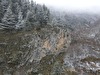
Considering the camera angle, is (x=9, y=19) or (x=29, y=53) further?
(x=9, y=19)

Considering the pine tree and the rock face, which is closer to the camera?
the rock face

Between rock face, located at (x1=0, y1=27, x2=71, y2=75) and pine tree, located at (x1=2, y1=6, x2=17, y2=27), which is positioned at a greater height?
pine tree, located at (x1=2, y1=6, x2=17, y2=27)

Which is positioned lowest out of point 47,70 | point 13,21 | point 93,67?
point 93,67

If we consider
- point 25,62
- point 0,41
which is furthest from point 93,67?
point 0,41

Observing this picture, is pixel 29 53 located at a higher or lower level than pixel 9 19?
lower

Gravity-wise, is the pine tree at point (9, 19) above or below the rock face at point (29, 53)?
above

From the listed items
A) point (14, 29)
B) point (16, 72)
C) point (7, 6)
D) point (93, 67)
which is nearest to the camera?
point (16, 72)

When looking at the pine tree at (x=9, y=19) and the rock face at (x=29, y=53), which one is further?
the pine tree at (x=9, y=19)

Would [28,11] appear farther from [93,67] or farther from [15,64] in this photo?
[93,67]
